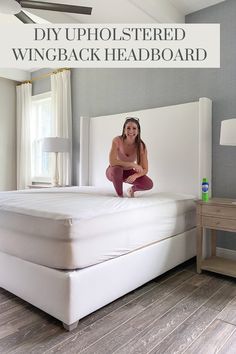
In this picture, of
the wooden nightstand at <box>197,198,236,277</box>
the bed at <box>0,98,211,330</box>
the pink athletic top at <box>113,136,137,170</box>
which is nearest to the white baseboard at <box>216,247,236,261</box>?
the wooden nightstand at <box>197,198,236,277</box>

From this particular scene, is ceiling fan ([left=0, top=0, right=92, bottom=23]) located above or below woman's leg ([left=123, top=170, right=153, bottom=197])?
above

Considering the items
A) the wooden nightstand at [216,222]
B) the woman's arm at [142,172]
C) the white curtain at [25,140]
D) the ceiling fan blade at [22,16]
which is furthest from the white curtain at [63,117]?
the wooden nightstand at [216,222]

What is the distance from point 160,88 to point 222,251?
2.01 m

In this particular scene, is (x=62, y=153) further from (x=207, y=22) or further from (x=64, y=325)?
(x=64, y=325)

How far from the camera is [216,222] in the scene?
2277 mm

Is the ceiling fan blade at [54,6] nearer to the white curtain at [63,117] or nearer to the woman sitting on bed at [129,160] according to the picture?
the woman sitting on bed at [129,160]

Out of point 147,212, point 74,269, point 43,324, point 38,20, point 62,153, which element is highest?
point 38,20

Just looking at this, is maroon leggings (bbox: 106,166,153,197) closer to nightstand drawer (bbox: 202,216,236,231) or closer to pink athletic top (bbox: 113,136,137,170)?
pink athletic top (bbox: 113,136,137,170)

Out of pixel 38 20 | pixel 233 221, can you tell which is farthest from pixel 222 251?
pixel 38 20

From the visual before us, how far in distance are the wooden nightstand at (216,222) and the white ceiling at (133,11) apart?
2.01 m

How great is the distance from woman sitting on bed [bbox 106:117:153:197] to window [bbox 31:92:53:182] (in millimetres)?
2430

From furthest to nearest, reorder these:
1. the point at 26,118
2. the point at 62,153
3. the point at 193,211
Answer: the point at 26,118, the point at 62,153, the point at 193,211

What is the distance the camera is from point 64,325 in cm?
152

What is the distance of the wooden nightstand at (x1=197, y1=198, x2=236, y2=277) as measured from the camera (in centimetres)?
220
